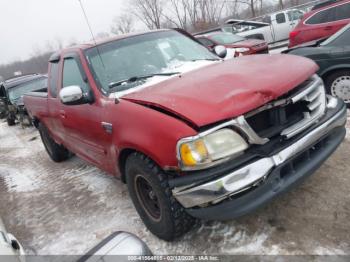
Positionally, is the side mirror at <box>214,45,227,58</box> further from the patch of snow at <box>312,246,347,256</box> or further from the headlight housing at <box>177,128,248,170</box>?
the patch of snow at <box>312,246,347,256</box>

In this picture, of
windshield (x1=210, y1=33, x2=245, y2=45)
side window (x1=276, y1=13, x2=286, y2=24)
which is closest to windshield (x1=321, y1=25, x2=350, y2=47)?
windshield (x1=210, y1=33, x2=245, y2=45)

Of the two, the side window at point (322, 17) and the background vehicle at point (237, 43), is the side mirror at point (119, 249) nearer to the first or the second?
the side window at point (322, 17)

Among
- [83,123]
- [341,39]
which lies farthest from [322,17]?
[83,123]

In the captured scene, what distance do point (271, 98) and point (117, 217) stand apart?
2.16 metres

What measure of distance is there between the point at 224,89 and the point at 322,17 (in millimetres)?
7371

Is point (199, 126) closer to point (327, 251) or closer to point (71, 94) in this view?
point (327, 251)

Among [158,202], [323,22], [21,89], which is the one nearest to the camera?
[158,202]

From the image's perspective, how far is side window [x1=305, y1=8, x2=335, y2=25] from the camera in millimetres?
8531

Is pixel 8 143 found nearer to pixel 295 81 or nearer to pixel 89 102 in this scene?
pixel 89 102

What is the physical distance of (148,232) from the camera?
10.8 feet

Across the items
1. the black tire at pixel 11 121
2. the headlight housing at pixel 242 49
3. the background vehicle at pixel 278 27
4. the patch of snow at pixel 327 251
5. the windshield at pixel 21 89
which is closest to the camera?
the patch of snow at pixel 327 251

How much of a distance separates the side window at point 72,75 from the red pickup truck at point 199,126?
0.17 feet

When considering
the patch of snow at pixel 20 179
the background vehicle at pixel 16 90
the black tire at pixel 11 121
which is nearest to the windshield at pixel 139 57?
the patch of snow at pixel 20 179

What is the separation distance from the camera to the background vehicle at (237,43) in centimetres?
1084
